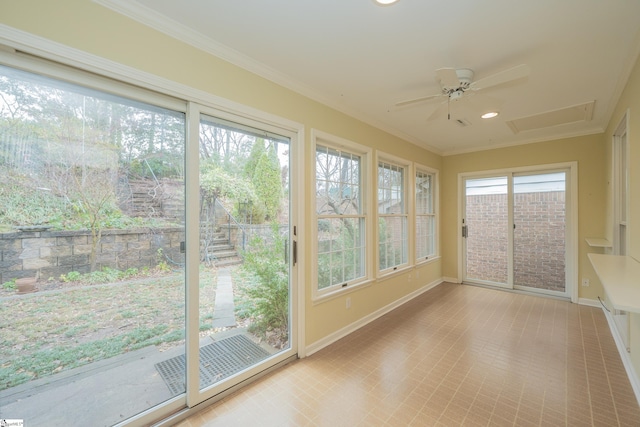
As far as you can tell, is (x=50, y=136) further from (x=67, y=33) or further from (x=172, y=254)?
(x=172, y=254)

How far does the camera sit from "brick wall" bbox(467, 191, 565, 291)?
4.32m

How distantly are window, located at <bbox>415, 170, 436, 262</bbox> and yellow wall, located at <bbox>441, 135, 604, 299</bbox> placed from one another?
1.47 ft

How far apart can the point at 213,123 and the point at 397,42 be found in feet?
4.94

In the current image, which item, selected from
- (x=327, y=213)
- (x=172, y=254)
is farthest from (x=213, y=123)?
(x=327, y=213)

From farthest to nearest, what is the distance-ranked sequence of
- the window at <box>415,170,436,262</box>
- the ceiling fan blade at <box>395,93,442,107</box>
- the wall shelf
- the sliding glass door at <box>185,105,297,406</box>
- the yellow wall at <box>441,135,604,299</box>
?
the window at <box>415,170,436,262</box>
the yellow wall at <box>441,135,604,299</box>
the wall shelf
the ceiling fan blade at <box>395,93,442,107</box>
the sliding glass door at <box>185,105,297,406</box>

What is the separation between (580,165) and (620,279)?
3487 mm

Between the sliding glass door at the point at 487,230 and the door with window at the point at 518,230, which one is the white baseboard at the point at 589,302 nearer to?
the door with window at the point at 518,230

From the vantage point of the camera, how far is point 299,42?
193cm

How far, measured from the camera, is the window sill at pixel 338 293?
8.85 ft

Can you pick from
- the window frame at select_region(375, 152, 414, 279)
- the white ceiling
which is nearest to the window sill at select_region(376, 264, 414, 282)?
the window frame at select_region(375, 152, 414, 279)

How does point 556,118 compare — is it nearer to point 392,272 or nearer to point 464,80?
point 464,80

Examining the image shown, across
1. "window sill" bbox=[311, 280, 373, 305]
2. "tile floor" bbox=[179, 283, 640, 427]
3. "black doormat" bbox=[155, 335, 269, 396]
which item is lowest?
"tile floor" bbox=[179, 283, 640, 427]

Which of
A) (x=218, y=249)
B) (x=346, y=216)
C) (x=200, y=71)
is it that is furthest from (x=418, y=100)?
(x=218, y=249)

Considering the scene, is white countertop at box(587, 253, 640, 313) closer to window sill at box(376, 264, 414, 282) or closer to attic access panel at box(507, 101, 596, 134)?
attic access panel at box(507, 101, 596, 134)
